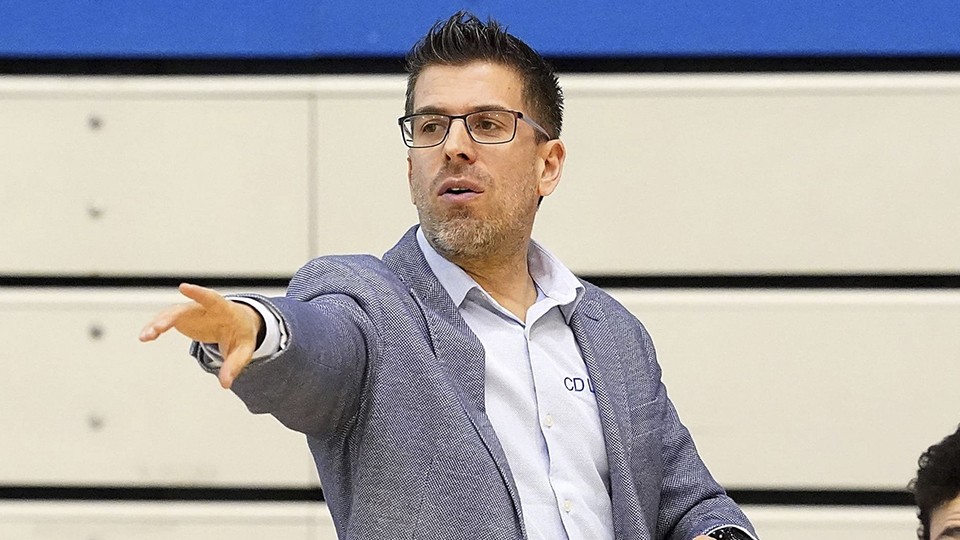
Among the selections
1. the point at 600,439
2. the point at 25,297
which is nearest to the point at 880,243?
the point at 600,439

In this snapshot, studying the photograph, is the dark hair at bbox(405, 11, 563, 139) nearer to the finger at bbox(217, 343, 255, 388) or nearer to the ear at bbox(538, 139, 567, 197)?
the ear at bbox(538, 139, 567, 197)

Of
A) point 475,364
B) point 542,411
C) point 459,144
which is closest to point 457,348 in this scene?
point 475,364

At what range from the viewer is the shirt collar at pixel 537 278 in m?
1.58

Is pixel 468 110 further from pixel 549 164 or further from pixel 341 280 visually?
pixel 341 280

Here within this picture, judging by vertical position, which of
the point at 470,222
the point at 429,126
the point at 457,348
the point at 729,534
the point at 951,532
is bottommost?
the point at 729,534

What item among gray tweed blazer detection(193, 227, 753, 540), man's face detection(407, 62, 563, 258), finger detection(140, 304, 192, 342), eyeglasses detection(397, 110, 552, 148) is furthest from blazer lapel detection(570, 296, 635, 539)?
finger detection(140, 304, 192, 342)

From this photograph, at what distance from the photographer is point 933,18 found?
2406 millimetres

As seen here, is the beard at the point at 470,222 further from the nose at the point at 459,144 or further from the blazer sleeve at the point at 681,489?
the blazer sleeve at the point at 681,489

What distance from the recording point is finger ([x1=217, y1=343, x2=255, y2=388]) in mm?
1155

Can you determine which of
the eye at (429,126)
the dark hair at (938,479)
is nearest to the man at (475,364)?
the eye at (429,126)

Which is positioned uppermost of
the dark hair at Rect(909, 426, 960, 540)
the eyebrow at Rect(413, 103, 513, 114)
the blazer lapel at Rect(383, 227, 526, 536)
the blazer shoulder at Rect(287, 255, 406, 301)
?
the eyebrow at Rect(413, 103, 513, 114)

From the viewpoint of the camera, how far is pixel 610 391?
1.59 metres

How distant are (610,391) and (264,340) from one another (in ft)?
1.67

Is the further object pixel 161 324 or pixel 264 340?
pixel 264 340
